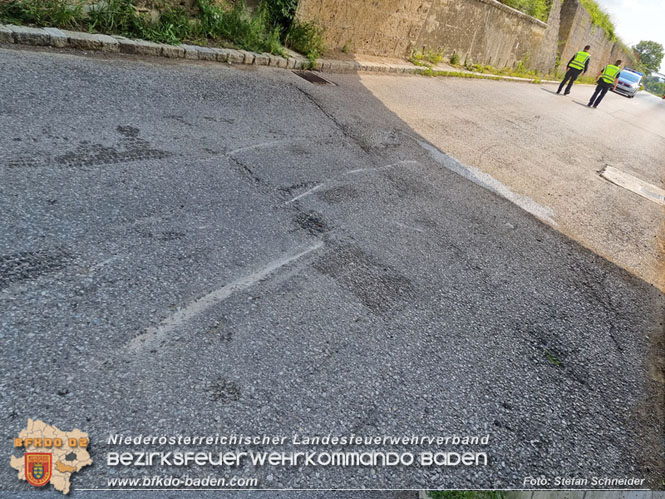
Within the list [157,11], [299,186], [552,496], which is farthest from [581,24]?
[552,496]

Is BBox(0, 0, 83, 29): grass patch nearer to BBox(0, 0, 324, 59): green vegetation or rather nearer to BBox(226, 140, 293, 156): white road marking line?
BBox(0, 0, 324, 59): green vegetation

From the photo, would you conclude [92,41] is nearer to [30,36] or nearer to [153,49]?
[30,36]

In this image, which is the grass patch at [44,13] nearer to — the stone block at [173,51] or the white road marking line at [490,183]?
the stone block at [173,51]

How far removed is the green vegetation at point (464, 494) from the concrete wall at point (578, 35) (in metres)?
29.0

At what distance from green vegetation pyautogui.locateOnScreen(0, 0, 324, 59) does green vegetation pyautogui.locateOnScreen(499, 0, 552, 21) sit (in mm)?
12540

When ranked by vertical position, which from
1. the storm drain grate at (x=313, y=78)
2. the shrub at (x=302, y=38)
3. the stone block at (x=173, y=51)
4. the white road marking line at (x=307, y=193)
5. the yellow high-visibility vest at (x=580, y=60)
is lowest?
the white road marking line at (x=307, y=193)

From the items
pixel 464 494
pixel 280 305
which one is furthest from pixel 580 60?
pixel 464 494

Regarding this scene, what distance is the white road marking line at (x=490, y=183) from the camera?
5.64m

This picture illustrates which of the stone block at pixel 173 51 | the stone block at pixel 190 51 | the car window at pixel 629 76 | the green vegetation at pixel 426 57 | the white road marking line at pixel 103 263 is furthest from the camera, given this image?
the car window at pixel 629 76

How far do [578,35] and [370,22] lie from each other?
893 inches

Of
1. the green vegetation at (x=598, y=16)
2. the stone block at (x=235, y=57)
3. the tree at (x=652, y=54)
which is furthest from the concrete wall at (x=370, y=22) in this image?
the tree at (x=652, y=54)

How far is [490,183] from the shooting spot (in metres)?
6.06

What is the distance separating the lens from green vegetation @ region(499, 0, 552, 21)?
722 inches

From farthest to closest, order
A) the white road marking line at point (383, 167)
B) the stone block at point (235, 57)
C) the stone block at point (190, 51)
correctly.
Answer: the stone block at point (235, 57) → the stone block at point (190, 51) → the white road marking line at point (383, 167)
